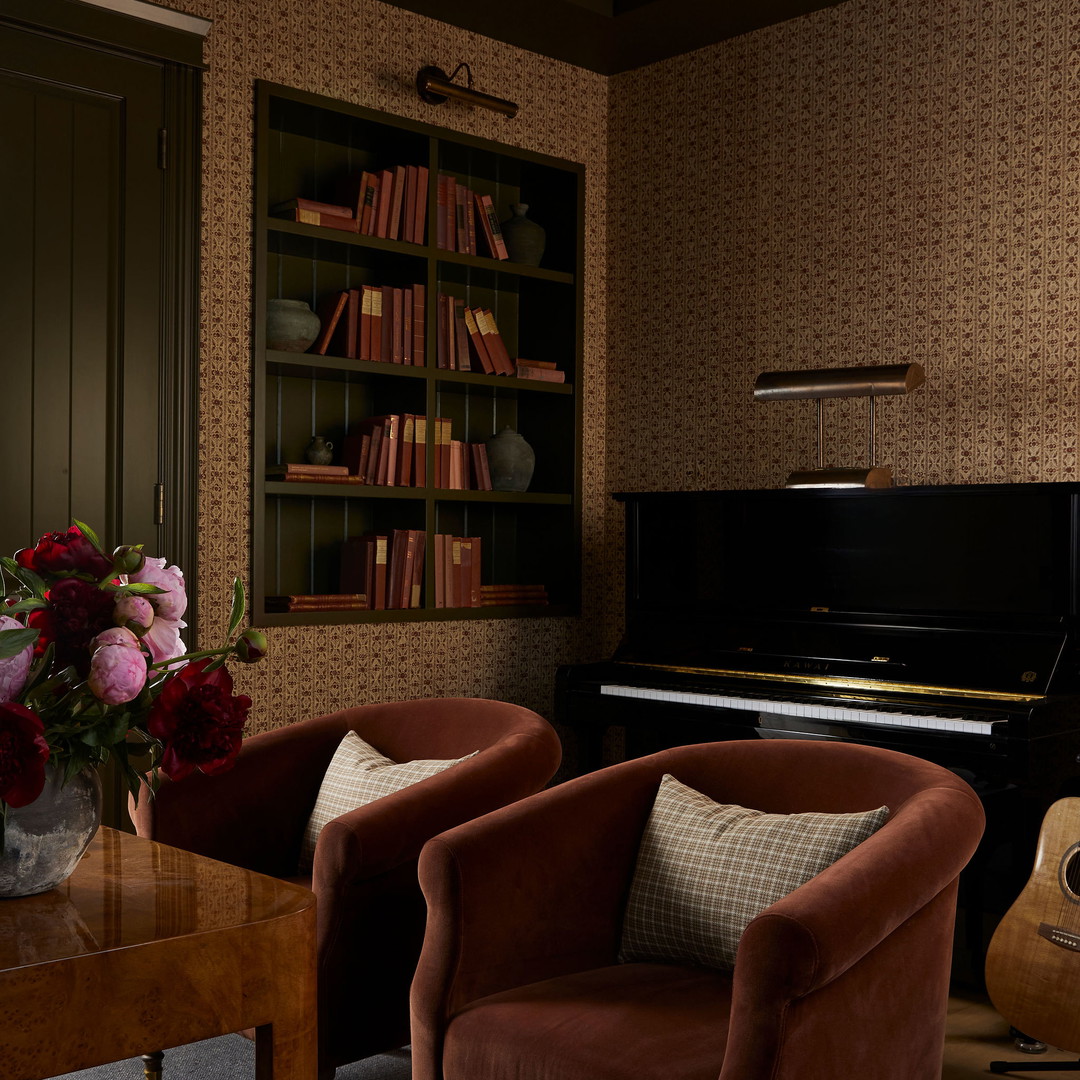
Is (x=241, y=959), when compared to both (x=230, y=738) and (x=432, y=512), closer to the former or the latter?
(x=230, y=738)

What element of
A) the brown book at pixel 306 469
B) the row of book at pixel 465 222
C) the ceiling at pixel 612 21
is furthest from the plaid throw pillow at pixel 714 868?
the ceiling at pixel 612 21

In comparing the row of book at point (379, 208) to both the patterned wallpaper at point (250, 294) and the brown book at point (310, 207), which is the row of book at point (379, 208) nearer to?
the brown book at point (310, 207)

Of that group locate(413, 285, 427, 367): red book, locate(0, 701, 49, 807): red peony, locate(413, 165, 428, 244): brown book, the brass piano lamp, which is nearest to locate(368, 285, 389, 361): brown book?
locate(413, 285, 427, 367): red book

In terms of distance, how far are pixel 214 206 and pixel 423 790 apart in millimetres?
2211

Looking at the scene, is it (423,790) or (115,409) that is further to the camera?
(115,409)

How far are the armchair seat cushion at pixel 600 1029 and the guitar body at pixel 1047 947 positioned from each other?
879 millimetres

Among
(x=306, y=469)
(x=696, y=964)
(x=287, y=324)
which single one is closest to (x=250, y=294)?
(x=287, y=324)

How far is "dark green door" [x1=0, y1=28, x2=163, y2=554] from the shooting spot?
3.55 metres

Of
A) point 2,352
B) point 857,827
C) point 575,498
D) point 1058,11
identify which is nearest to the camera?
point 857,827

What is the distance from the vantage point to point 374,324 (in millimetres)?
4328

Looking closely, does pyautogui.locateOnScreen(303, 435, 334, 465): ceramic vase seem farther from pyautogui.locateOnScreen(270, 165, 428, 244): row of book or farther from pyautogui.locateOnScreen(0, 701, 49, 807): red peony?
pyautogui.locateOnScreen(0, 701, 49, 807): red peony

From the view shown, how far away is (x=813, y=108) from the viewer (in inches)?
173

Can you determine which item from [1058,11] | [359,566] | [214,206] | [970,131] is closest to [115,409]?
[214,206]

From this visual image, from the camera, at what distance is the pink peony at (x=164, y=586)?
1.72 meters
